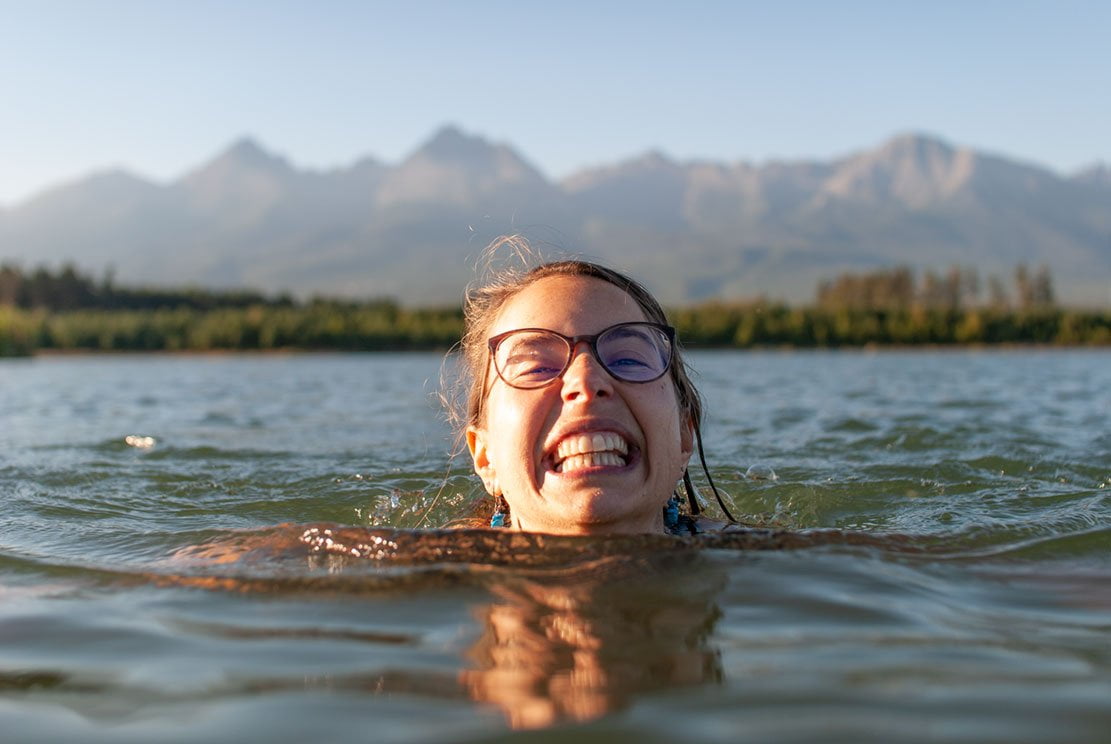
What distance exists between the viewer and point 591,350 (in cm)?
343

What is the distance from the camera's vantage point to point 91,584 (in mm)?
3389

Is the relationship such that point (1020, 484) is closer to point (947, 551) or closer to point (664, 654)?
point (947, 551)

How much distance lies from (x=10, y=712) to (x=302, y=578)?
3.76ft

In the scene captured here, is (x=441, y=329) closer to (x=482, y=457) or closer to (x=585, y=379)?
(x=482, y=457)

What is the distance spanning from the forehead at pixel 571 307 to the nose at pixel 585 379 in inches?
4.4

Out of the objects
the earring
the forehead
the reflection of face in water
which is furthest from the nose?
the earring

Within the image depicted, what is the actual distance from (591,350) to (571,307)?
20 cm

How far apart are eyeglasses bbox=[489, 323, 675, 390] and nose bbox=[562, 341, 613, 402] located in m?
0.02

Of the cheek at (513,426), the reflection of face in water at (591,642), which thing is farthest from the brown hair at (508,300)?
the reflection of face in water at (591,642)

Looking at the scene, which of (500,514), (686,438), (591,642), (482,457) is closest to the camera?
(591,642)

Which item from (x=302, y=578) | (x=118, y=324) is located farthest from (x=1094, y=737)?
(x=118, y=324)

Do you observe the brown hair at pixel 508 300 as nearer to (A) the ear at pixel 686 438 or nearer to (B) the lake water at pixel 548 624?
(A) the ear at pixel 686 438

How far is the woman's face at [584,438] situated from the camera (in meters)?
3.29

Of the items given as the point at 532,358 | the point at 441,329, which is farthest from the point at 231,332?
the point at 532,358
